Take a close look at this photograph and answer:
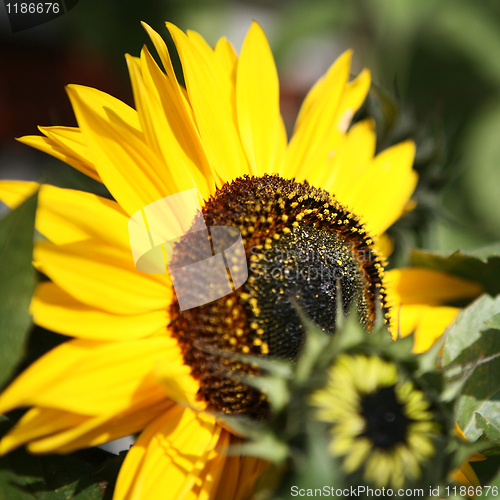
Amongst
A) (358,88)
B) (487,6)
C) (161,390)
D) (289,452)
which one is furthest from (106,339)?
(487,6)

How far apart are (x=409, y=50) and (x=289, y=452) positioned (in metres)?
1.30

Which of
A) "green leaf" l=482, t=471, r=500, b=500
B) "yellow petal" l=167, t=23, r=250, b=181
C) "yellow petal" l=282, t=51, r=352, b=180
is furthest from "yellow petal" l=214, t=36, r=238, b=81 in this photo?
"green leaf" l=482, t=471, r=500, b=500

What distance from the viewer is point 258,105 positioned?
0.56 metres

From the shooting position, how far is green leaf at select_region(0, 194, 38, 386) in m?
0.34

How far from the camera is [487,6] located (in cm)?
127

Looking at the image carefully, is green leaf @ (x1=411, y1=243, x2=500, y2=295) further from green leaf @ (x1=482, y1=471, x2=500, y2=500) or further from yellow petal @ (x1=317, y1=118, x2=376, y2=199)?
green leaf @ (x1=482, y1=471, x2=500, y2=500)

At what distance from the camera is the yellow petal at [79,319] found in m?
0.36

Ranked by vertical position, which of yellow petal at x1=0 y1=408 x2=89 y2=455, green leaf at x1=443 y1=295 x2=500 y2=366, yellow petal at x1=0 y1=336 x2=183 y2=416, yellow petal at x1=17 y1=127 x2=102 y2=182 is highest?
yellow petal at x1=17 y1=127 x2=102 y2=182

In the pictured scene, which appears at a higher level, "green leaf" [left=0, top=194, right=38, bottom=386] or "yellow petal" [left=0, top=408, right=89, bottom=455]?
"green leaf" [left=0, top=194, right=38, bottom=386]

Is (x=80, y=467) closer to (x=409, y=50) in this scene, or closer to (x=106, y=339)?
(x=106, y=339)

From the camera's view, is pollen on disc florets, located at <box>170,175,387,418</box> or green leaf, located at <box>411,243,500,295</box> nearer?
pollen on disc florets, located at <box>170,175,387,418</box>

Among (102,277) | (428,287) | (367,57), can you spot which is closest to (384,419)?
(102,277)

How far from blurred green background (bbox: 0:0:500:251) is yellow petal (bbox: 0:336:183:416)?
63cm

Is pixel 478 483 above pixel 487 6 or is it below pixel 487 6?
below
